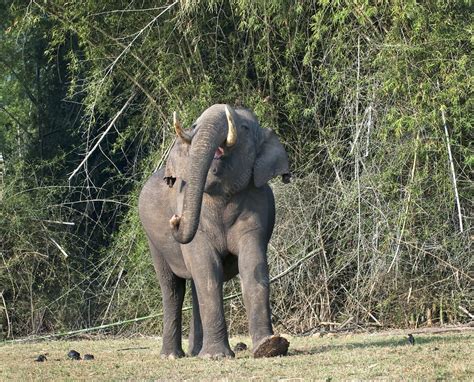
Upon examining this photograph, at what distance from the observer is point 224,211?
10.6 meters

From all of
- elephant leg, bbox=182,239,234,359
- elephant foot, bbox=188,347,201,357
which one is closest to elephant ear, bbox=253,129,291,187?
elephant leg, bbox=182,239,234,359

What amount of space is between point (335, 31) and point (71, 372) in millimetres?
7056

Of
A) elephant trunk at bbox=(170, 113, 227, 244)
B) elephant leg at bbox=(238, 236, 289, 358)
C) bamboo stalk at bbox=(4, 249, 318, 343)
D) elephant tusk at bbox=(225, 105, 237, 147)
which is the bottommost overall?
bamboo stalk at bbox=(4, 249, 318, 343)

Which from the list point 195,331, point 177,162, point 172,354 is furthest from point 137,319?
point 177,162

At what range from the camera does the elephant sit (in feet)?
32.3

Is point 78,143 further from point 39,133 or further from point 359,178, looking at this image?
point 359,178

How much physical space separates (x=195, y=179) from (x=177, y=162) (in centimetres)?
73

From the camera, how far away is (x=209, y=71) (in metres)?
16.8

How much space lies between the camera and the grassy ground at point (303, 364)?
854 centimetres

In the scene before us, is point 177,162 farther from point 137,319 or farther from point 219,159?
point 137,319

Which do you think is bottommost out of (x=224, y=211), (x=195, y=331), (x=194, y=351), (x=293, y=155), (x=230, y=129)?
(x=194, y=351)

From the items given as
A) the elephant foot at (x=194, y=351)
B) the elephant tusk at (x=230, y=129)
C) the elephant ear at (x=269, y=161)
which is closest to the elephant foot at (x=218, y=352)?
the elephant foot at (x=194, y=351)

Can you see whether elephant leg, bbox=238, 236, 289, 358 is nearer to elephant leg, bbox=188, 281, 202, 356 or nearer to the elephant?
the elephant

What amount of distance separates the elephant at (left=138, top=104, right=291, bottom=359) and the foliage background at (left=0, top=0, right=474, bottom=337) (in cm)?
394
